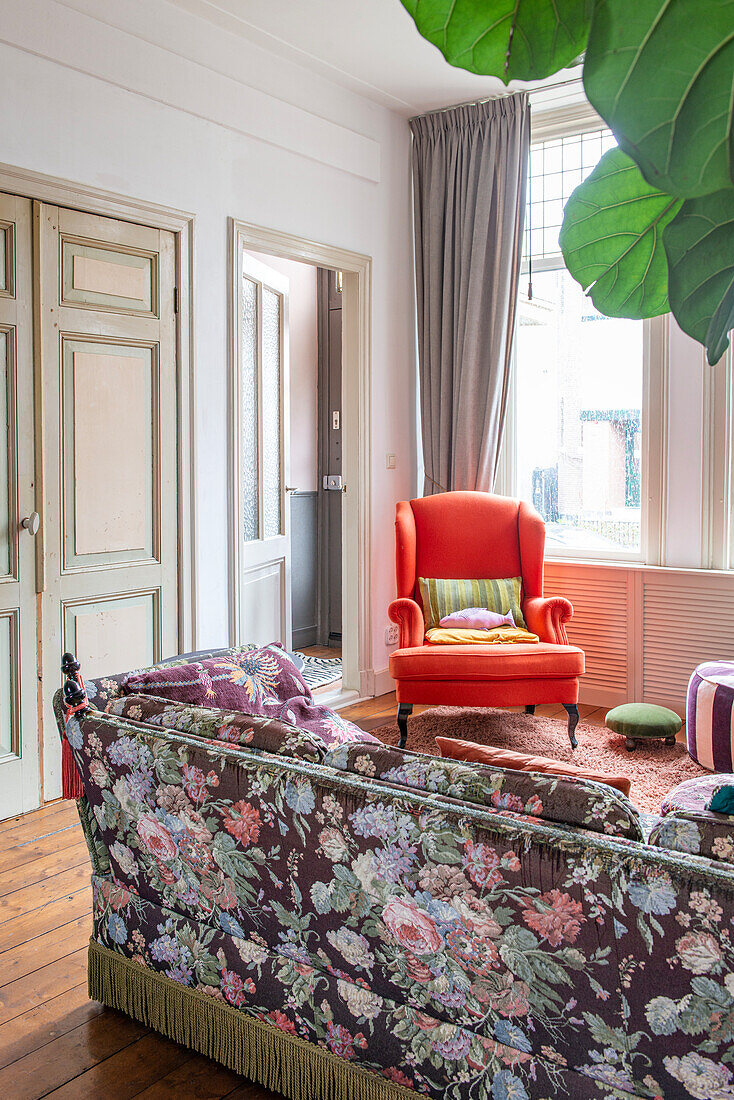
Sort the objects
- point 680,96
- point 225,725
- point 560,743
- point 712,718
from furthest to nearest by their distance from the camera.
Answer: point 560,743 < point 712,718 < point 225,725 < point 680,96

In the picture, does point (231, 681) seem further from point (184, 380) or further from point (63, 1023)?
point (184, 380)

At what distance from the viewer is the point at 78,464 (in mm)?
3363

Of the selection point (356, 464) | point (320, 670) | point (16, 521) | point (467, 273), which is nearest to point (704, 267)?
point (16, 521)

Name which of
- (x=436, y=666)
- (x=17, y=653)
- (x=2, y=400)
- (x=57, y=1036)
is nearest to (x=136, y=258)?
(x=2, y=400)

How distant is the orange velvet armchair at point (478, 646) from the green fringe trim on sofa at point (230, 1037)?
1920 mm

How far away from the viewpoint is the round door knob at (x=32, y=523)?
3.18 m

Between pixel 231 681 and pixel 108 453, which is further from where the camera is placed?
pixel 108 453

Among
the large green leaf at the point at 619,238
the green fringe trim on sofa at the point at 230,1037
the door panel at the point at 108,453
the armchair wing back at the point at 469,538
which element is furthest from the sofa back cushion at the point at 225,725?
the armchair wing back at the point at 469,538

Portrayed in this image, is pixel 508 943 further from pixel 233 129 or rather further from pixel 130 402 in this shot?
pixel 233 129

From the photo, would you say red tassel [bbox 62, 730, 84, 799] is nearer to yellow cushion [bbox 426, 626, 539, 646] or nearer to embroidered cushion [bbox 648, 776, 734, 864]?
embroidered cushion [bbox 648, 776, 734, 864]

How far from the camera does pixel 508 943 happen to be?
133 centimetres

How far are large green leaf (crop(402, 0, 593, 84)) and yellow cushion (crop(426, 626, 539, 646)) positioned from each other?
3617mm

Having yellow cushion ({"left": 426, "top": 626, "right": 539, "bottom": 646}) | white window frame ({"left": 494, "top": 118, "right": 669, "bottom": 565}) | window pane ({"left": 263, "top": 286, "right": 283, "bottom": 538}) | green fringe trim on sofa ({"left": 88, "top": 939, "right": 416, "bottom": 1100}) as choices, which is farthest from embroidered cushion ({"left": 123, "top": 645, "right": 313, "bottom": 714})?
white window frame ({"left": 494, "top": 118, "right": 669, "bottom": 565})

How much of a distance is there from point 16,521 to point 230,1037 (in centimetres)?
198
